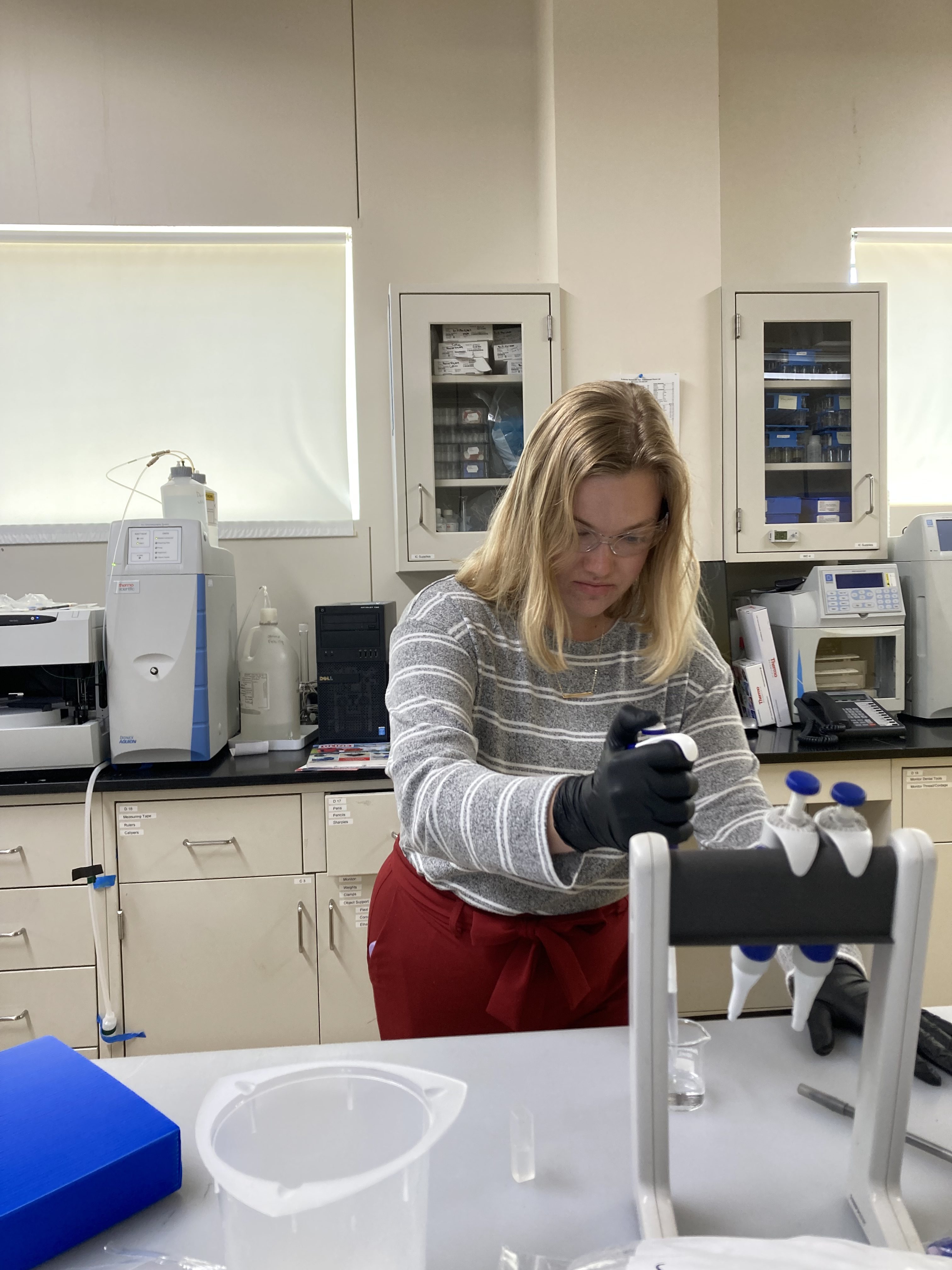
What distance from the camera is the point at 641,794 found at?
0.66 metres

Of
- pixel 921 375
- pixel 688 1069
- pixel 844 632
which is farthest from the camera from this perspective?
pixel 921 375

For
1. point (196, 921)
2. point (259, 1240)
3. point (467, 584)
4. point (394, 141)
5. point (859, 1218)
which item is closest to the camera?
point (259, 1240)

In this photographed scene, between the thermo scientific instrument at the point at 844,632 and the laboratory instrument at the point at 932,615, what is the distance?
0.05m

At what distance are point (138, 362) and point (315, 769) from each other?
1564 millimetres

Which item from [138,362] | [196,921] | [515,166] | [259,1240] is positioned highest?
[515,166]

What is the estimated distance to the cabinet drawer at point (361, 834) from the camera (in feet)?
6.77

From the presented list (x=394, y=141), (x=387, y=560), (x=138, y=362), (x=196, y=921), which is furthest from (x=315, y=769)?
(x=394, y=141)

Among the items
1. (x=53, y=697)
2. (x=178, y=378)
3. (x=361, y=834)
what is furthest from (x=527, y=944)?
(x=178, y=378)

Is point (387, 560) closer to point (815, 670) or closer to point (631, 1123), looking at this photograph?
point (815, 670)

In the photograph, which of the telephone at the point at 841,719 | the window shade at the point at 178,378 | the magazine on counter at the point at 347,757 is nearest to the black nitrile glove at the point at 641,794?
the magazine on counter at the point at 347,757

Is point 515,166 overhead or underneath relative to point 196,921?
overhead

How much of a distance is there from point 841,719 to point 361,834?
129 cm

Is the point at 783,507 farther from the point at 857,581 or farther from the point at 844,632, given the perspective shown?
the point at 844,632

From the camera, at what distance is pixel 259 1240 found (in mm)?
484
